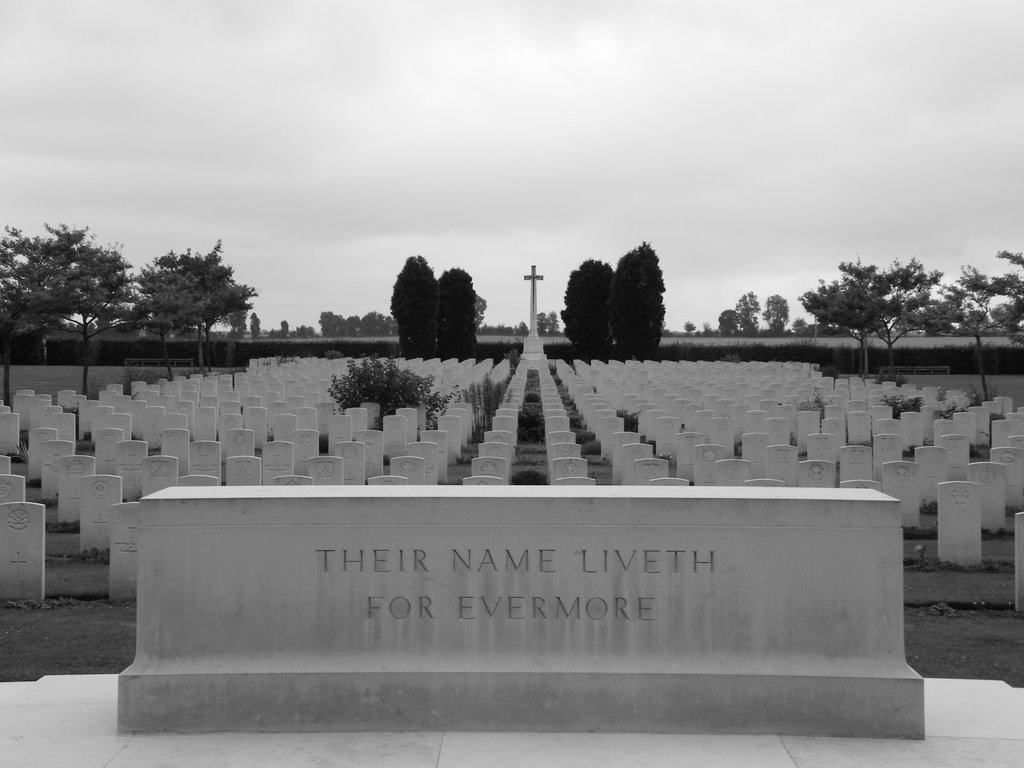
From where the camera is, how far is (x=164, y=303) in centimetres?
2803

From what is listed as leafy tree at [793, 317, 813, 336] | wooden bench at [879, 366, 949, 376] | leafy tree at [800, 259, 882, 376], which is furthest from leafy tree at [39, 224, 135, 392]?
leafy tree at [793, 317, 813, 336]

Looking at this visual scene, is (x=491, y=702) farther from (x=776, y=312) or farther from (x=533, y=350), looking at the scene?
(x=776, y=312)

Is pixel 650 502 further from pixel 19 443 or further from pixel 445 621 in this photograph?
pixel 19 443

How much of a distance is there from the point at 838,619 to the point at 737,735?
2.13 feet

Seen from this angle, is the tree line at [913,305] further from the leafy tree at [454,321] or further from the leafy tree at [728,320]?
the leafy tree at [728,320]

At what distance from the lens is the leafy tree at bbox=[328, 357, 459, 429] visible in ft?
60.6

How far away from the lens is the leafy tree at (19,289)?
2092cm

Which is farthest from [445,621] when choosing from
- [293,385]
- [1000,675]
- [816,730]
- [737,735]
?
[293,385]

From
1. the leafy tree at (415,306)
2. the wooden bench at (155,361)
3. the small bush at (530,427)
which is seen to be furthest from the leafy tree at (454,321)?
the small bush at (530,427)

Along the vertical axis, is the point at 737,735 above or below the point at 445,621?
below

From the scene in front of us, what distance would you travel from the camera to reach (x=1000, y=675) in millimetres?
6168

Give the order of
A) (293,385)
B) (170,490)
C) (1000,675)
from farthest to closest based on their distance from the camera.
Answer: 1. (293,385)
2. (1000,675)
3. (170,490)

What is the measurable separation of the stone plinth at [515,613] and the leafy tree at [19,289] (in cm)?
1783

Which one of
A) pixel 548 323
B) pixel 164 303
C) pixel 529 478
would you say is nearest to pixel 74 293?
pixel 164 303
